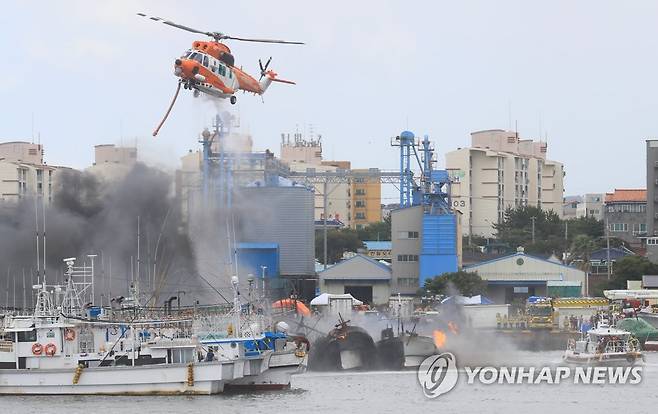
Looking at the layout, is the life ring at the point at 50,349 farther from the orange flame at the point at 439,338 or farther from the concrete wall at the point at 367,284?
the concrete wall at the point at 367,284

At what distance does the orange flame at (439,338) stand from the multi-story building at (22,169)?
7934 centimetres

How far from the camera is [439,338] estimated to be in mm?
88062

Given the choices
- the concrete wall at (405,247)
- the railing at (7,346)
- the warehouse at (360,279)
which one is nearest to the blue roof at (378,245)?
the concrete wall at (405,247)

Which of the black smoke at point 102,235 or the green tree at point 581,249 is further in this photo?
A: the green tree at point 581,249

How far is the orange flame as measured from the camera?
87.2m

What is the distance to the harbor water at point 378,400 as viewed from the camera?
221ft

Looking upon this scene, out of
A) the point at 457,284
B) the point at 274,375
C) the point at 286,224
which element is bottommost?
the point at 274,375

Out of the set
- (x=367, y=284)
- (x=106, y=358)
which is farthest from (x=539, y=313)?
(x=106, y=358)

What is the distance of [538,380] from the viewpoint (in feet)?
255

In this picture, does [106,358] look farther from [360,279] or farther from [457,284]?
[360,279]

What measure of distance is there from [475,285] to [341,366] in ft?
169

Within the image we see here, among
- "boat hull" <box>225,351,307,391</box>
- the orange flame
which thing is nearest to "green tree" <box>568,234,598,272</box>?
the orange flame

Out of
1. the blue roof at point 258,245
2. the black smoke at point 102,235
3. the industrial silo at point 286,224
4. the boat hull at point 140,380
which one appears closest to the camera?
the boat hull at point 140,380

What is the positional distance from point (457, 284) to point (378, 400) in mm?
62957
